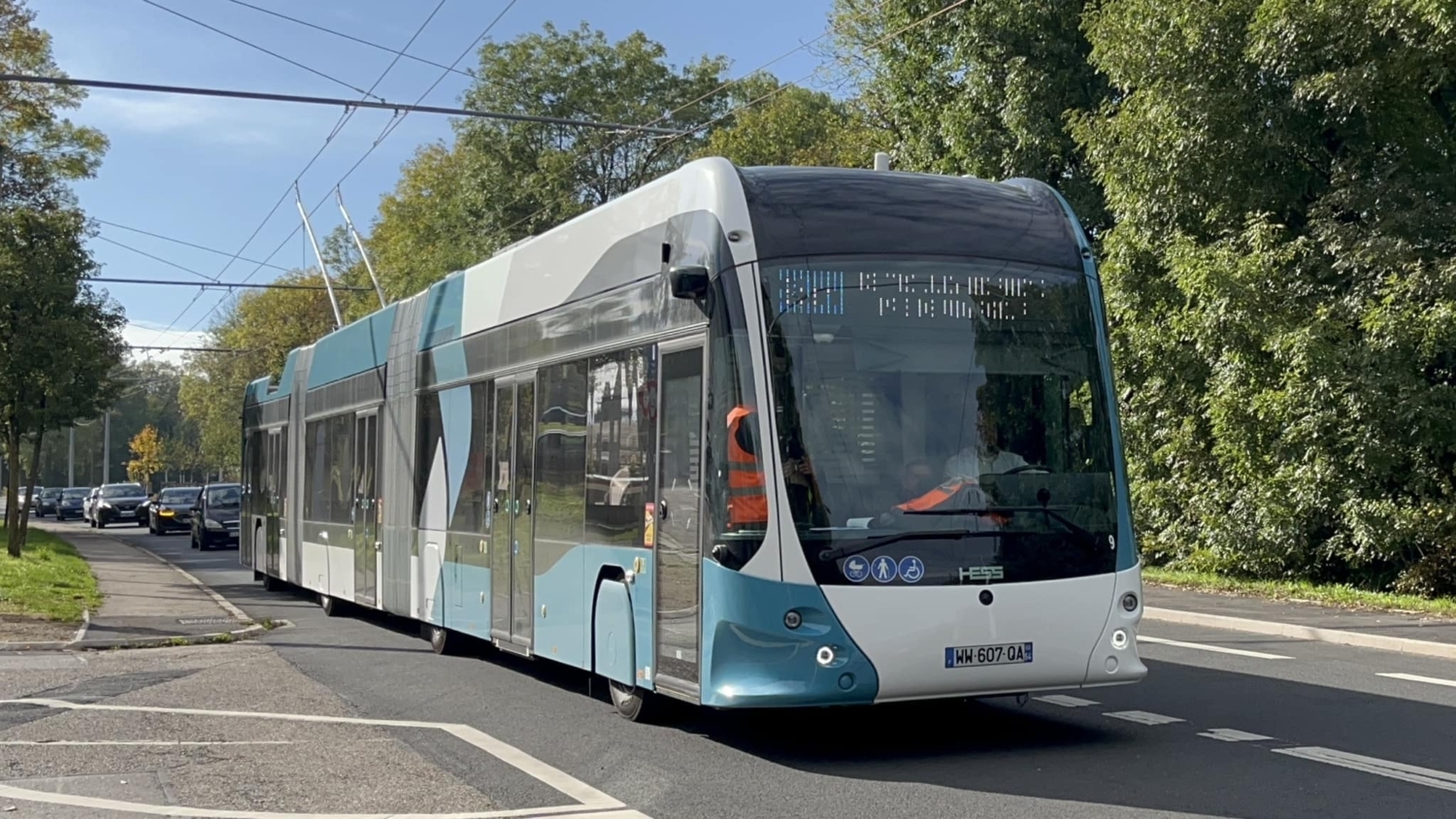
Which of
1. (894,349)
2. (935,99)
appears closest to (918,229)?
(894,349)

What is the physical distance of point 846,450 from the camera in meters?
8.48

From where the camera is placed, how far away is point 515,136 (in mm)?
54812

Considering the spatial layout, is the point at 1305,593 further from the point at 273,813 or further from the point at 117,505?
the point at 117,505

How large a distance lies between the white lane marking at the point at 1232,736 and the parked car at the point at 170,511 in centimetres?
4801

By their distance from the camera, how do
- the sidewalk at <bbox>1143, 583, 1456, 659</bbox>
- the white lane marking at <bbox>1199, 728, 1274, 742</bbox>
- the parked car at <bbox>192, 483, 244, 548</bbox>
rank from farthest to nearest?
the parked car at <bbox>192, 483, 244, 548</bbox>
the sidewalk at <bbox>1143, 583, 1456, 659</bbox>
the white lane marking at <bbox>1199, 728, 1274, 742</bbox>

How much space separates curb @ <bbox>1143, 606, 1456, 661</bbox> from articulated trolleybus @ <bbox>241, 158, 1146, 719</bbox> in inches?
257

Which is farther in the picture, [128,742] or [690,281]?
[128,742]

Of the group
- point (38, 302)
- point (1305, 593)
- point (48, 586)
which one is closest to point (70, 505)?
point (38, 302)

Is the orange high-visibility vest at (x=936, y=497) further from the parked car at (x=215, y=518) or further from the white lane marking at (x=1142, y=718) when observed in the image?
the parked car at (x=215, y=518)

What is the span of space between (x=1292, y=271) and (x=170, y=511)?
138 feet

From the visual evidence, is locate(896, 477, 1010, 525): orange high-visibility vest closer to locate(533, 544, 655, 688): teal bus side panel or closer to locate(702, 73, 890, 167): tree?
locate(533, 544, 655, 688): teal bus side panel

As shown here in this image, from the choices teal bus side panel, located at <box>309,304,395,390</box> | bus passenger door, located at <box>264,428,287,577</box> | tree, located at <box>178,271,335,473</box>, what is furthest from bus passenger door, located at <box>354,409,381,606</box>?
tree, located at <box>178,271,335,473</box>

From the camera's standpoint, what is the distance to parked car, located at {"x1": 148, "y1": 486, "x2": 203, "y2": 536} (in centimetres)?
5381

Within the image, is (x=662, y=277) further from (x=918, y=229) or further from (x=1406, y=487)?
(x=1406, y=487)
